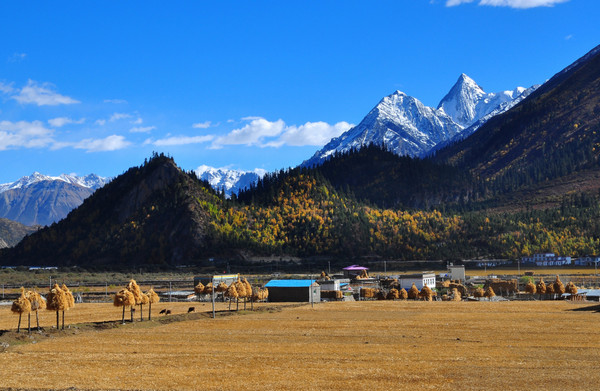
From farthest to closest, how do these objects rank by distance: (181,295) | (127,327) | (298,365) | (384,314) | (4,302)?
1. (181,295)
2. (4,302)
3. (384,314)
4. (127,327)
5. (298,365)

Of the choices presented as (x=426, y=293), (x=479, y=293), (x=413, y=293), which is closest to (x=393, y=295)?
(x=413, y=293)

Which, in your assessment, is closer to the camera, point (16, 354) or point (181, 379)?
point (181, 379)

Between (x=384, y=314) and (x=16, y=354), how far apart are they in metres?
40.8

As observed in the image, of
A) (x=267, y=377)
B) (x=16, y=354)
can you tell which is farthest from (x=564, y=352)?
(x=16, y=354)

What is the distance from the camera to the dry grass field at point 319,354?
37688 millimetres

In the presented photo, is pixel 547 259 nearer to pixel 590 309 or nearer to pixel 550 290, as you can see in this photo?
pixel 550 290

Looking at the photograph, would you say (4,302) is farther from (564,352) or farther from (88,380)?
(564,352)

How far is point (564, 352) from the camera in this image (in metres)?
46.1

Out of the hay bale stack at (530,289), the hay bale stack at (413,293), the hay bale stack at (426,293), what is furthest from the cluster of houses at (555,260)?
the hay bale stack at (426,293)

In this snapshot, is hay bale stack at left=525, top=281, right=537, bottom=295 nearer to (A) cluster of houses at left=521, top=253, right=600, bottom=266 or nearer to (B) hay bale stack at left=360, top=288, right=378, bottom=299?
(B) hay bale stack at left=360, top=288, right=378, bottom=299

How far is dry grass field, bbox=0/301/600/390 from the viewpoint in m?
37.7

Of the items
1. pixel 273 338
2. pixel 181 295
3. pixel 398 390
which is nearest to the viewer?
pixel 398 390

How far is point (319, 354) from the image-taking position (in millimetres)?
46906

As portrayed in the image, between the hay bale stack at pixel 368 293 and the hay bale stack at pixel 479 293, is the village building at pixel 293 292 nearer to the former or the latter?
the hay bale stack at pixel 368 293
